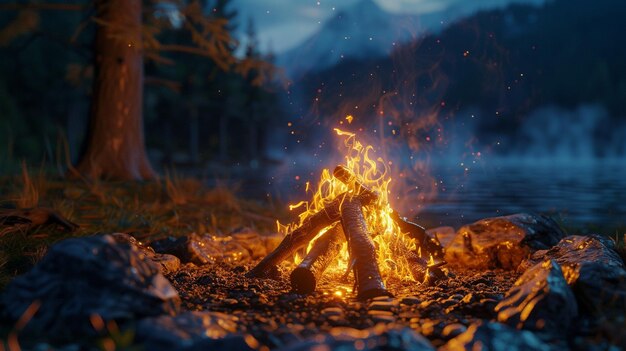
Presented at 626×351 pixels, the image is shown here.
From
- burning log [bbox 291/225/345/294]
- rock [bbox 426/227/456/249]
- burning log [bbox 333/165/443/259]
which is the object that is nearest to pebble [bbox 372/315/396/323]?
burning log [bbox 291/225/345/294]

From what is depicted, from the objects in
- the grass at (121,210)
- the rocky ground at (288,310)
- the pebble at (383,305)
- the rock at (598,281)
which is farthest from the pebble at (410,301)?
the grass at (121,210)

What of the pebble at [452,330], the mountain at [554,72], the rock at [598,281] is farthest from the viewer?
the mountain at [554,72]

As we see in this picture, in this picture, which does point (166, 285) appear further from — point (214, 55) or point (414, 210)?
point (414, 210)

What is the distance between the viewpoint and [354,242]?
15.4 ft

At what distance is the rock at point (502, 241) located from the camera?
221 inches

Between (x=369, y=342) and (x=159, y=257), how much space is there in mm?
3174

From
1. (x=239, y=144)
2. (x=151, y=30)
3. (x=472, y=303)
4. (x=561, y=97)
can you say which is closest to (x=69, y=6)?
(x=151, y=30)

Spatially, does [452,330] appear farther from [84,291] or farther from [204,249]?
[204,249]

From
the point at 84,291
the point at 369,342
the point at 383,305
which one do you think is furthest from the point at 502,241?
the point at 84,291

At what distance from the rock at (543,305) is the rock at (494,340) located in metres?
0.24

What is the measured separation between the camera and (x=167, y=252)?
5695 millimetres

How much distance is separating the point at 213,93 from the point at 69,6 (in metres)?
38.2

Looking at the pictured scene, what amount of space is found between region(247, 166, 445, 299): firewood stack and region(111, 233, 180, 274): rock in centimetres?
77

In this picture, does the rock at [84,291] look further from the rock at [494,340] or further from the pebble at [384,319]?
the rock at [494,340]
